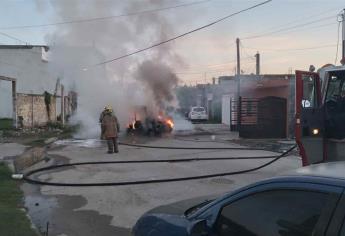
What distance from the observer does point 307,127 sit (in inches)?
348

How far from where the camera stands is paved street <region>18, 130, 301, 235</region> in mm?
8328

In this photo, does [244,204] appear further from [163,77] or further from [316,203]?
[163,77]

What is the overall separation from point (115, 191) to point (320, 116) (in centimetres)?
443

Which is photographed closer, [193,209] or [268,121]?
[193,209]

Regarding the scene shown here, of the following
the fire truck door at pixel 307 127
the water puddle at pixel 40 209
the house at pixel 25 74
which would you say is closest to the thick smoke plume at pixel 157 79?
the house at pixel 25 74

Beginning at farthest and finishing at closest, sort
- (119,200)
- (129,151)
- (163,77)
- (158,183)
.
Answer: (163,77) → (129,151) → (158,183) → (119,200)

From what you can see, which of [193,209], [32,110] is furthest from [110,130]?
[32,110]

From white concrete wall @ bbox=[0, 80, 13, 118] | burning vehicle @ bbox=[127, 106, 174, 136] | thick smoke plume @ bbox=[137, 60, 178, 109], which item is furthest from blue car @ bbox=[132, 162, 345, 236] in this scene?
white concrete wall @ bbox=[0, 80, 13, 118]

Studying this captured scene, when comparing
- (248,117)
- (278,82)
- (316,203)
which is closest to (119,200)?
(316,203)

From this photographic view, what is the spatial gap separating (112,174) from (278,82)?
20.4 meters

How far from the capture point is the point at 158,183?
1183 cm

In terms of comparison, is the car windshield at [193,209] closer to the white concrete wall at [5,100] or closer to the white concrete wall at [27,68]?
the white concrete wall at [5,100]

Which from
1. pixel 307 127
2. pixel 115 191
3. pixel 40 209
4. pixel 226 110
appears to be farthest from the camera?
pixel 226 110

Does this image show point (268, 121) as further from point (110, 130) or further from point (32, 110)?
point (32, 110)
